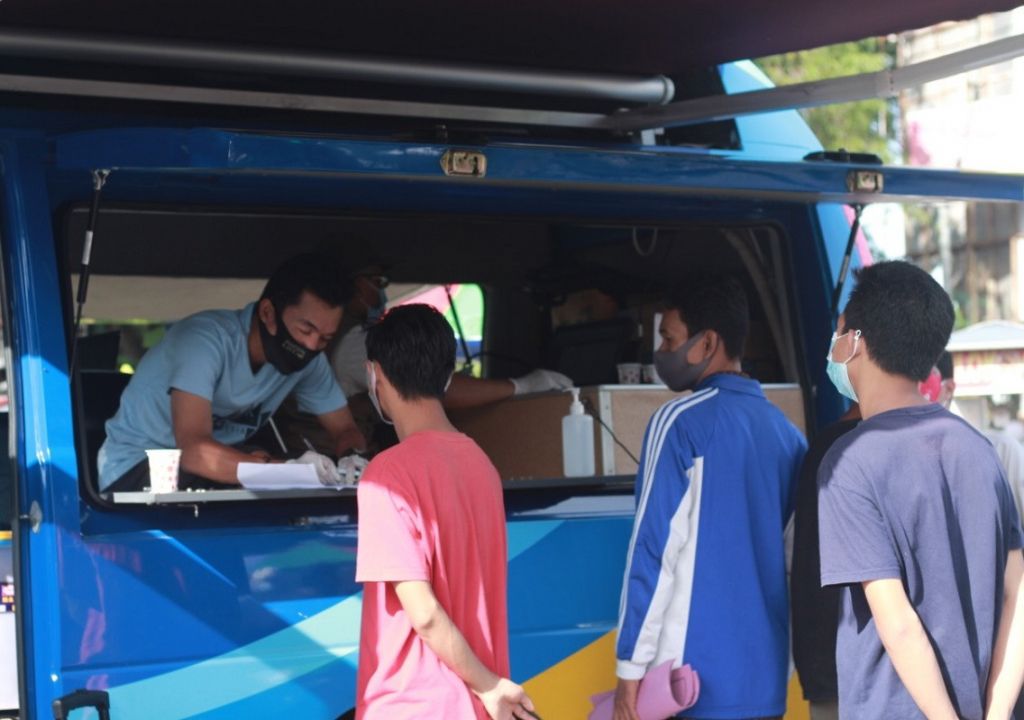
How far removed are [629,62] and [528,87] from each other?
1.33 ft

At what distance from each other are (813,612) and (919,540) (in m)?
0.88

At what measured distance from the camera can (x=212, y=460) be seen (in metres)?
3.90

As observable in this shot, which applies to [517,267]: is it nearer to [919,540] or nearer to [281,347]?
[281,347]

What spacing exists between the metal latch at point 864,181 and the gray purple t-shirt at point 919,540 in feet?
5.35

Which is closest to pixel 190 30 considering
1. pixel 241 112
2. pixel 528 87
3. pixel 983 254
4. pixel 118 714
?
pixel 241 112

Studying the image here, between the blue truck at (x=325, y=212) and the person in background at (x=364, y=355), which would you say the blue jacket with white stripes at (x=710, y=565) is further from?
the person in background at (x=364, y=355)

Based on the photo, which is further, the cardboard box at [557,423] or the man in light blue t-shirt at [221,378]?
the cardboard box at [557,423]

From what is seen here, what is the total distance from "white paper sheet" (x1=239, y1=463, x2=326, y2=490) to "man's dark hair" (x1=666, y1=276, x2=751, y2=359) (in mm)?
1056

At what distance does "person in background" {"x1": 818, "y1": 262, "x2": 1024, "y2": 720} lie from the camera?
266 centimetres

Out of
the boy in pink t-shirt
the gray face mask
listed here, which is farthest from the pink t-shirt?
the gray face mask

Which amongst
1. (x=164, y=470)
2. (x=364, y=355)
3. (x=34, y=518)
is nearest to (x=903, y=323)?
(x=164, y=470)

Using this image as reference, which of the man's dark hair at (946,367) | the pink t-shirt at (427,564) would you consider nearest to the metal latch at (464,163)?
the pink t-shirt at (427,564)

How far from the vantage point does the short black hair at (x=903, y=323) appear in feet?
9.37

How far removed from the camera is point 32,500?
3471mm
